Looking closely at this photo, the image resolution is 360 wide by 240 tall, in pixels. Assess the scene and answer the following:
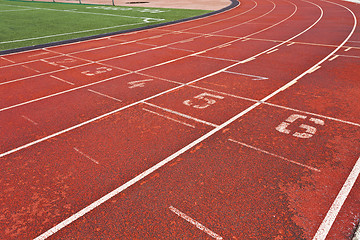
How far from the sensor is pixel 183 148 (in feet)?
18.9

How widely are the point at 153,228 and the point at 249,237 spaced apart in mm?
1341

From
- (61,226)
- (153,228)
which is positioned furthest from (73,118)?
(153,228)

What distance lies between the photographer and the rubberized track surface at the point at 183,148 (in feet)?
13.3

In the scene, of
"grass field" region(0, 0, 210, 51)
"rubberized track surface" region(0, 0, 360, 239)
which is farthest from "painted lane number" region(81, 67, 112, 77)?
"grass field" region(0, 0, 210, 51)

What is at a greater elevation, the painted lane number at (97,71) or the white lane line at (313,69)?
the painted lane number at (97,71)

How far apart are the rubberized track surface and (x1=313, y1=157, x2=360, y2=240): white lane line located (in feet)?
0.05

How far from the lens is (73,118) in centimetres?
723

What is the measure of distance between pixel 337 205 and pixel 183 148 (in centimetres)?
290

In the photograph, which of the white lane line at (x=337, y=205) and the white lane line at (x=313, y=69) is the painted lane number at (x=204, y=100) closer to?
the white lane line at (x=337, y=205)

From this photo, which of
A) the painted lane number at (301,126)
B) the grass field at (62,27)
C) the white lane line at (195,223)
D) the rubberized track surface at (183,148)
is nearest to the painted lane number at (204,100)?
the rubberized track surface at (183,148)

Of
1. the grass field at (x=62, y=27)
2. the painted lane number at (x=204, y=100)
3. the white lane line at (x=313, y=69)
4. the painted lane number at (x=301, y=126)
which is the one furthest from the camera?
the grass field at (x=62, y=27)

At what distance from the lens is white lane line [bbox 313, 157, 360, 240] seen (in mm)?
3783

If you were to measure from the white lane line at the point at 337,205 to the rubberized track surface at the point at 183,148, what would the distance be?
0.02 m

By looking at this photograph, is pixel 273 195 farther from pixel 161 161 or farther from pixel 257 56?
pixel 257 56
